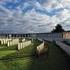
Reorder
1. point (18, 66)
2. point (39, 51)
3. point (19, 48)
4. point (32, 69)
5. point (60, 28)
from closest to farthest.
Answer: point (32, 69) < point (18, 66) < point (39, 51) < point (19, 48) < point (60, 28)

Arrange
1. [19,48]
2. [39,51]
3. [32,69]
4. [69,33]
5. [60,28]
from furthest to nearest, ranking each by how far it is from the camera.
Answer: [60,28]
[69,33]
[19,48]
[39,51]
[32,69]

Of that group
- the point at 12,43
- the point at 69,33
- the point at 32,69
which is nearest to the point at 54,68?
the point at 32,69

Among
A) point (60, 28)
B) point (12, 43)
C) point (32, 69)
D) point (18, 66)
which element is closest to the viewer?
point (32, 69)

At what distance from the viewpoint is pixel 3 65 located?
12852 mm

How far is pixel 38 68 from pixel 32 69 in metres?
0.74

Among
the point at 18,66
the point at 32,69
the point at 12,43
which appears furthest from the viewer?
the point at 12,43

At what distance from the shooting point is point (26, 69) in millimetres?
11531

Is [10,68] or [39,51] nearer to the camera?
[10,68]

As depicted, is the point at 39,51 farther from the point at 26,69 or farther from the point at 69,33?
the point at 69,33

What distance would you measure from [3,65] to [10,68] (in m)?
0.96

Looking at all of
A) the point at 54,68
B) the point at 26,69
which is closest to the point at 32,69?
the point at 26,69

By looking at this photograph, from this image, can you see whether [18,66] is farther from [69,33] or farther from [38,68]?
[69,33]

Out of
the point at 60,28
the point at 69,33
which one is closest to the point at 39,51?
the point at 69,33

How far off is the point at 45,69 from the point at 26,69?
3.65ft
